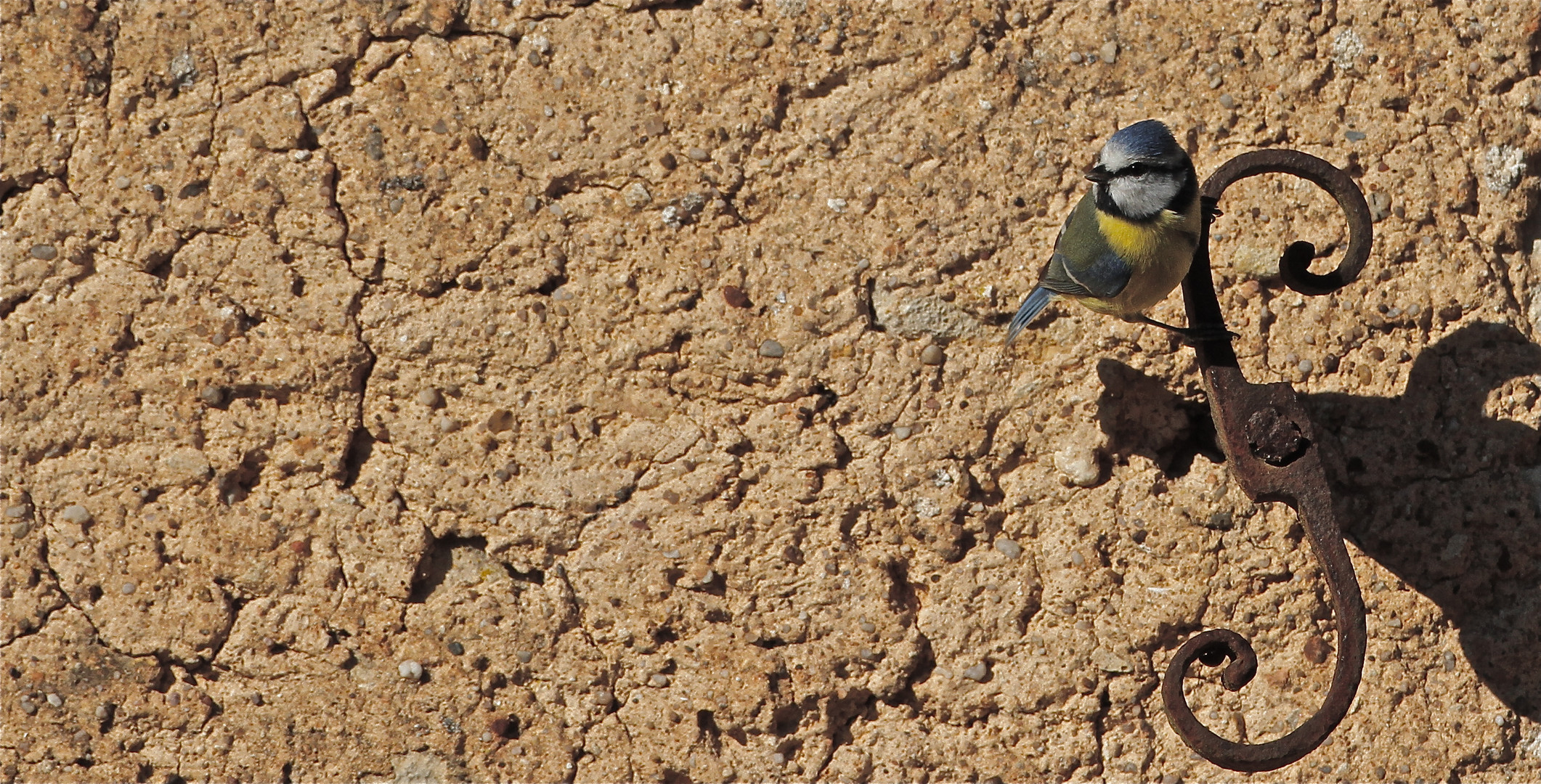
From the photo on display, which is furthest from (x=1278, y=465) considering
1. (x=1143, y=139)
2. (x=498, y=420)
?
(x=498, y=420)

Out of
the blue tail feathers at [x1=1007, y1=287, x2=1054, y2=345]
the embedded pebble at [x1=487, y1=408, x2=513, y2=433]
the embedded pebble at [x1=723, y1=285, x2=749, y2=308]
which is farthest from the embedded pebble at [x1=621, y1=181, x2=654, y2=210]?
the blue tail feathers at [x1=1007, y1=287, x2=1054, y2=345]

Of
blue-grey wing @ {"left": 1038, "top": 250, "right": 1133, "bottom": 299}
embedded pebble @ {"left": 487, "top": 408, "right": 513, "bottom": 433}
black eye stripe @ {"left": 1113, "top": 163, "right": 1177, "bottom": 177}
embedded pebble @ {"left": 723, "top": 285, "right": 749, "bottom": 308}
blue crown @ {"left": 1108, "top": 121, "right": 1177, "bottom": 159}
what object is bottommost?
embedded pebble @ {"left": 487, "top": 408, "right": 513, "bottom": 433}

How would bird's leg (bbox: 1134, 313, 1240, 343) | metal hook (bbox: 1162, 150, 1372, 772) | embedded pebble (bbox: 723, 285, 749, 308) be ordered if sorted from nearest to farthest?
metal hook (bbox: 1162, 150, 1372, 772) < bird's leg (bbox: 1134, 313, 1240, 343) < embedded pebble (bbox: 723, 285, 749, 308)

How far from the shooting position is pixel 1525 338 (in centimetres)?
199

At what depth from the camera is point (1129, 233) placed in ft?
6.22

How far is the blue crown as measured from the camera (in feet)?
5.77

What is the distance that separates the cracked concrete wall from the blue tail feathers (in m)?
0.08

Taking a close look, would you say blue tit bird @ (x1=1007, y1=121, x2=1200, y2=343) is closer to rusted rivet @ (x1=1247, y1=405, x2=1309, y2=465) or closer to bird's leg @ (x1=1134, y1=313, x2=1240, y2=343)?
bird's leg @ (x1=1134, y1=313, x2=1240, y2=343)

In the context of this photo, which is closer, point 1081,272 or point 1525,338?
point 1081,272

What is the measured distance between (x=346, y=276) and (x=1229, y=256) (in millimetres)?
1426

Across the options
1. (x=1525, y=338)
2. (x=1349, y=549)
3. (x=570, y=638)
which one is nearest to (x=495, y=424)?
(x=570, y=638)

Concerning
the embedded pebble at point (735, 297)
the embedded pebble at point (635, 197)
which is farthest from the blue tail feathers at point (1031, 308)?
the embedded pebble at point (635, 197)

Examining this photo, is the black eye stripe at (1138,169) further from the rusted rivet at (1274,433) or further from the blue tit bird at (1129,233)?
the rusted rivet at (1274,433)

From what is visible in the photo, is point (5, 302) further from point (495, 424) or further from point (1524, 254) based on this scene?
point (1524, 254)
